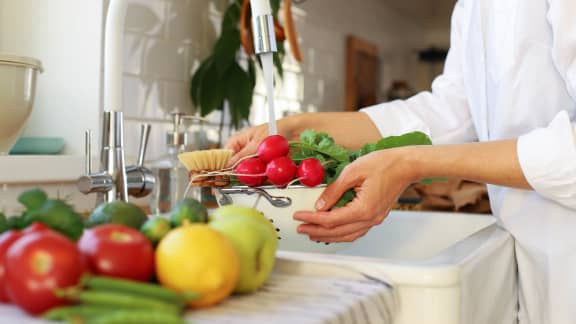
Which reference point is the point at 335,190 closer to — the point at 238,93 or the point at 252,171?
the point at 252,171

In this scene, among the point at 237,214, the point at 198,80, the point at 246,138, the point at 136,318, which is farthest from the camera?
the point at 198,80

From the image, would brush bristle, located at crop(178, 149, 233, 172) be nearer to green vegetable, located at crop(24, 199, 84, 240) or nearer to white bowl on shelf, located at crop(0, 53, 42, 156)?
green vegetable, located at crop(24, 199, 84, 240)

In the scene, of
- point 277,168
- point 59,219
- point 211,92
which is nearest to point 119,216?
point 59,219

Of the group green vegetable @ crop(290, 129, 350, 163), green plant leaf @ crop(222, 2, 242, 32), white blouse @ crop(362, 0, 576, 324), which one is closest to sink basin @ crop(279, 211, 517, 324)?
white blouse @ crop(362, 0, 576, 324)

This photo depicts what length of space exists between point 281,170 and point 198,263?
344 mm

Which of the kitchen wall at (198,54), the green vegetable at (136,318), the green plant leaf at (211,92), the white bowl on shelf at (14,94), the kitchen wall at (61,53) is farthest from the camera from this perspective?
the green plant leaf at (211,92)

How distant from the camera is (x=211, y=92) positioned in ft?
6.51

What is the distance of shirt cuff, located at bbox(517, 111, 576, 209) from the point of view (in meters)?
0.76

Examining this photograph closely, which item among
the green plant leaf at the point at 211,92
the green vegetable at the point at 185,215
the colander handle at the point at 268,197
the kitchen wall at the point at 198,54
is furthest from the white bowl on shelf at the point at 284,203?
the green plant leaf at the point at 211,92

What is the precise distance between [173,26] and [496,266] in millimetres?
1351

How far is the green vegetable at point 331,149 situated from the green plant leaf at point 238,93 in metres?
1.12

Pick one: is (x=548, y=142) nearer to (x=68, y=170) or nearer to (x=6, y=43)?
(x=68, y=170)

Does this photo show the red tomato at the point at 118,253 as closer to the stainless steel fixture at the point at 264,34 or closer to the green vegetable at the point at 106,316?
the green vegetable at the point at 106,316

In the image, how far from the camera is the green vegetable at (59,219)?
517 millimetres
